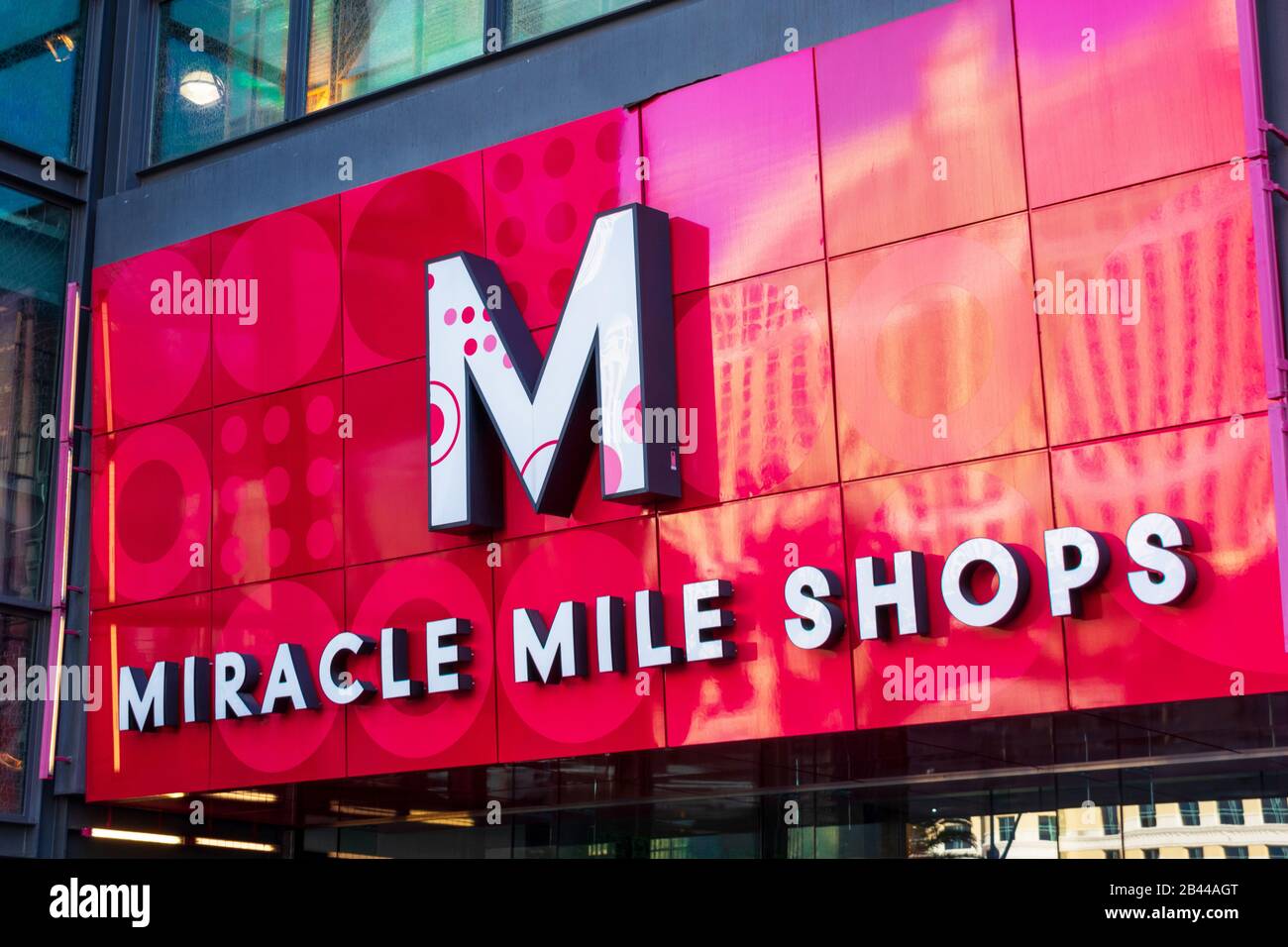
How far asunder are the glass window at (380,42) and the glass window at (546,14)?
342 millimetres

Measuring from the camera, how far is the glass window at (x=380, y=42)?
55.7 feet

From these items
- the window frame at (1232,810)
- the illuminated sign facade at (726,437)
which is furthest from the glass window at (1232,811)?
the illuminated sign facade at (726,437)

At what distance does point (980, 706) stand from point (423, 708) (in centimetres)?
498

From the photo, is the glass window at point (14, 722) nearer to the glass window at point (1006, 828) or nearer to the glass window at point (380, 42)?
the glass window at point (380, 42)

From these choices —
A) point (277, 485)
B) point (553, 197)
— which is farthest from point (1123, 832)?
point (277, 485)

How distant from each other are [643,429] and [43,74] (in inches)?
347

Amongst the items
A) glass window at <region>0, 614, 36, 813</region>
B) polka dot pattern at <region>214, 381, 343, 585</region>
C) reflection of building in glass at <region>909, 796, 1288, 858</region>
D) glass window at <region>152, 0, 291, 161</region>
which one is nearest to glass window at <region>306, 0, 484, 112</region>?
glass window at <region>152, 0, 291, 161</region>

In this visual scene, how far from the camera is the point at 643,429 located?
46.0 feet

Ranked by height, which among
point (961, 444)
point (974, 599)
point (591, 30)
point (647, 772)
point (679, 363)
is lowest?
point (647, 772)

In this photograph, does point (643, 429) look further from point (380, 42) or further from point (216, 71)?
point (216, 71)
